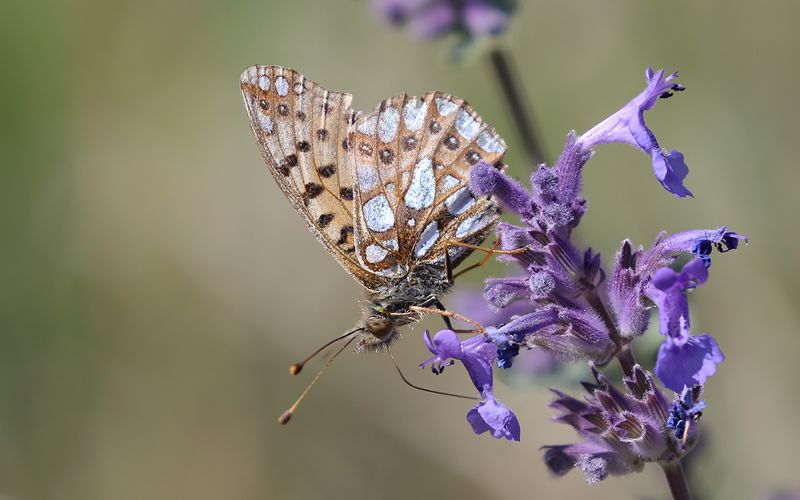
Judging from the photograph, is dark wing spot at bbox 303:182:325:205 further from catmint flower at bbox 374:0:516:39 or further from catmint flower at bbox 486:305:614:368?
catmint flower at bbox 374:0:516:39

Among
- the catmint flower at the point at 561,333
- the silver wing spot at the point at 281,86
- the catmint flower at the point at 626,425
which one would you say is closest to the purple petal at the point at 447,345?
the catmint flower at the point at 561,333

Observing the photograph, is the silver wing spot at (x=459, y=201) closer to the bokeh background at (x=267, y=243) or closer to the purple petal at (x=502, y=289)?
the purple petal at (x=502, y=289)

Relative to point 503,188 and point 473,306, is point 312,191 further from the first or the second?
point 473,306

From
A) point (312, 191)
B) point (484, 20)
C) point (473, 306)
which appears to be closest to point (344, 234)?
point (312, 191)

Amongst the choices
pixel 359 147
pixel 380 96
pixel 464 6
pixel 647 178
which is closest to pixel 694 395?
pixel 359 147

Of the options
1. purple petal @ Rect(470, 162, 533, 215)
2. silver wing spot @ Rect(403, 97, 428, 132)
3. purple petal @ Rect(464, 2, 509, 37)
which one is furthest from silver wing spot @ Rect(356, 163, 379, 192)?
purple petal @ Rect(464, 2, 509, 37)

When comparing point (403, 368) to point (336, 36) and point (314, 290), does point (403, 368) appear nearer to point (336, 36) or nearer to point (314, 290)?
point (314, 290)

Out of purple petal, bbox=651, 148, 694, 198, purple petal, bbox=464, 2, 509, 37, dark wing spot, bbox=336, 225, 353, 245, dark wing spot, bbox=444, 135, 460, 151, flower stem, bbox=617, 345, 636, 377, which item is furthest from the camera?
purple petal, bbox=464, 2, 509, 37
